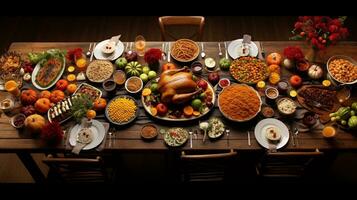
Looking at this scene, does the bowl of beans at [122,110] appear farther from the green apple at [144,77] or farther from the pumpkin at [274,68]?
the pumpkin at [274,68]

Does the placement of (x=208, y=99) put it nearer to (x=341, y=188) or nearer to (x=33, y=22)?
(x=341, y=188)

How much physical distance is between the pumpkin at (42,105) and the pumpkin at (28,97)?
0.07 metres

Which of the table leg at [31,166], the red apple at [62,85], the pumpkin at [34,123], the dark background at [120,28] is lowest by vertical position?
the table leg at [31,166]

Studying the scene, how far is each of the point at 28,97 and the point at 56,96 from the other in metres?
0.23

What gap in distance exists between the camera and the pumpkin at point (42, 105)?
10.2 feet

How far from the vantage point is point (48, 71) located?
3.43 m

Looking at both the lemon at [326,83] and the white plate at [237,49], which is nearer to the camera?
the lemon at [326,83]

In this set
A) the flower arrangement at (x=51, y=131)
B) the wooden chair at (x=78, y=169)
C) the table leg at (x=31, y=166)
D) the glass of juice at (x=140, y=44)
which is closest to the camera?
the wooden chair at (x=78, y=169)

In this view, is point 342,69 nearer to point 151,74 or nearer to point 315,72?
point 315,72

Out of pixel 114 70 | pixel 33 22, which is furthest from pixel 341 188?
pixel 33 22

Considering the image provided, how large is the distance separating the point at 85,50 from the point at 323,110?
7.34 ft

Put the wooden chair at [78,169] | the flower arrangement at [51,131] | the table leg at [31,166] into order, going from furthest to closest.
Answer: the table leg at [31,166] < the flower arrangement at [51,131] < the wooden chair at [78,169]

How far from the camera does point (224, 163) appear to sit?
116 inches

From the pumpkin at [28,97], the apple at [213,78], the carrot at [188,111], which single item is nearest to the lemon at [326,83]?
the apple at [213,78]
